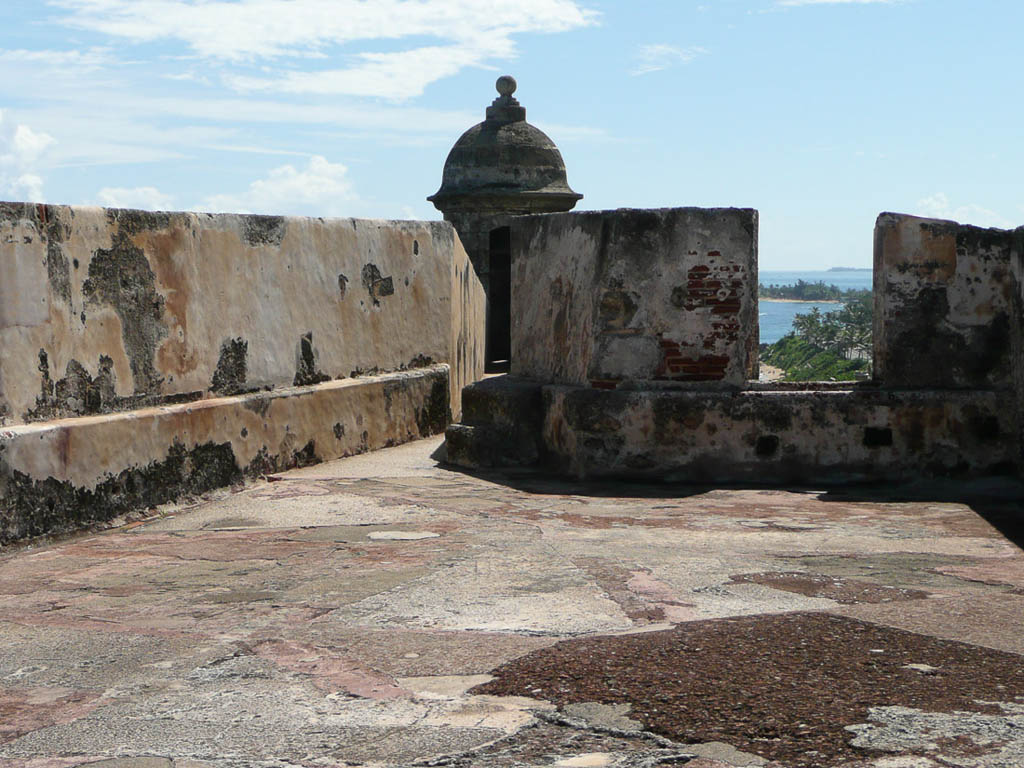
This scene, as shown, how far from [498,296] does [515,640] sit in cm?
1122

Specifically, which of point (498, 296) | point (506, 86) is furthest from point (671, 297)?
point (506, 86)

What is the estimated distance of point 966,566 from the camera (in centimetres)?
393

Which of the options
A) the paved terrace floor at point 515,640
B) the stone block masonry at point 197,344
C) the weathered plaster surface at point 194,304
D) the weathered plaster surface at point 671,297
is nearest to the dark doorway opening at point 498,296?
the stone block masonry at point 197,344

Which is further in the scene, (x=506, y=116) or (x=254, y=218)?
(x=506, y=116)

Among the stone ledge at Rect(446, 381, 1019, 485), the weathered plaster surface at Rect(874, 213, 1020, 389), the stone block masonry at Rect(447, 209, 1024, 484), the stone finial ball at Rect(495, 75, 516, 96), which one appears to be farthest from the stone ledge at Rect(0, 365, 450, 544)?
the stone finial ball at Rect(495, 75, 516, 96)

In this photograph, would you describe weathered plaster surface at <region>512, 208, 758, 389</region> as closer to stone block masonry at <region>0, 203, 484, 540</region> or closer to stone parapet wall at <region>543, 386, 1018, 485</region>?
stone parapet wall at <region>543, 386, 1018, 485</region>

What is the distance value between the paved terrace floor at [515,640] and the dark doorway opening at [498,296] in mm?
8685

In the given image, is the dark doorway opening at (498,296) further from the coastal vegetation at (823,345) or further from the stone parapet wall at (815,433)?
the coastal vegetation at (823,345)

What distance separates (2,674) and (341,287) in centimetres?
406

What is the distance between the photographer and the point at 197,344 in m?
5.41

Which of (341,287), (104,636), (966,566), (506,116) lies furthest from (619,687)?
(506,116)

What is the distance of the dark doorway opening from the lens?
13680 millimetres

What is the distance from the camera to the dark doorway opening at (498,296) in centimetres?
1368

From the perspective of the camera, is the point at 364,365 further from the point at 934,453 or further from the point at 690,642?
the point at 690,642
